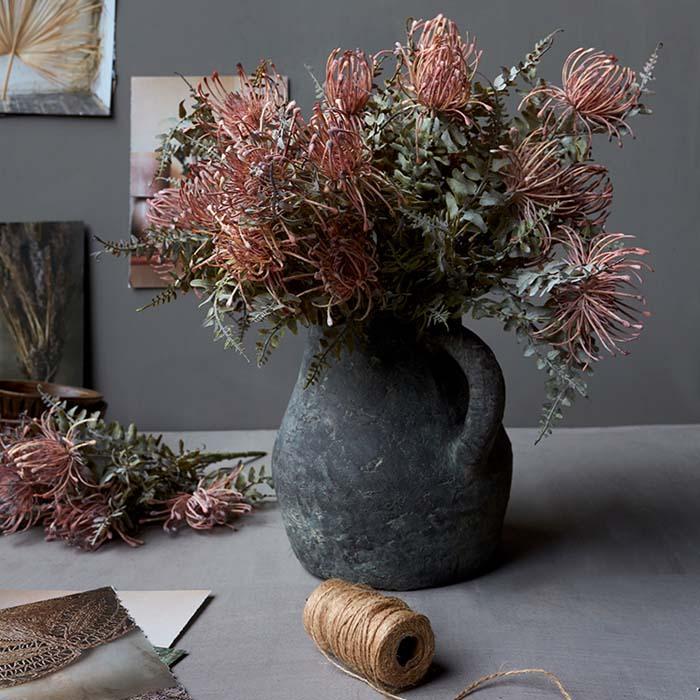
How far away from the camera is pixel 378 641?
0.56 metres

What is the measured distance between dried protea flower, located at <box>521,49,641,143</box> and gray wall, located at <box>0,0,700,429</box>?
802 mm

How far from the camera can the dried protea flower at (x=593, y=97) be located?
27.0 inches

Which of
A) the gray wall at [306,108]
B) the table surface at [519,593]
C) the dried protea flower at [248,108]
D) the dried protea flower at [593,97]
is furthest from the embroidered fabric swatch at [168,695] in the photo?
the gray wall at [306,108]

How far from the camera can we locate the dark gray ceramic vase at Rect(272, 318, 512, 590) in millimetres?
691

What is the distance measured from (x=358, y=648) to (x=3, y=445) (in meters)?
0.48

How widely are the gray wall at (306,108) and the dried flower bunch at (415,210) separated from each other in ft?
2.65

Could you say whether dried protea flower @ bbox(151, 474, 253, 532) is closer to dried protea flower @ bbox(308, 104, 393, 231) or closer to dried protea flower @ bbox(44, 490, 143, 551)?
dried protea flower @ bbox(44, 490, 143, 551)

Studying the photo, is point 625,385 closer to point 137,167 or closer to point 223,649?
point 137,167

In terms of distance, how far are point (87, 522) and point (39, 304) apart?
710mm

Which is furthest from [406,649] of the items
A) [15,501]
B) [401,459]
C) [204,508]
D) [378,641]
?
[15,501]

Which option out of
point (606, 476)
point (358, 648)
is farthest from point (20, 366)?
point (358, 648)

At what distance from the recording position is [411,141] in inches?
26.5

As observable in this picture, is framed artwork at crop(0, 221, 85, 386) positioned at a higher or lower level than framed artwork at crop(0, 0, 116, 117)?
lower

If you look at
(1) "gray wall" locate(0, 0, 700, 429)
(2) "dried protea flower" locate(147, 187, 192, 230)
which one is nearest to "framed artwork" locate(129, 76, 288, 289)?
(1) "gray wall" locate(0, 0, 700, 429)
